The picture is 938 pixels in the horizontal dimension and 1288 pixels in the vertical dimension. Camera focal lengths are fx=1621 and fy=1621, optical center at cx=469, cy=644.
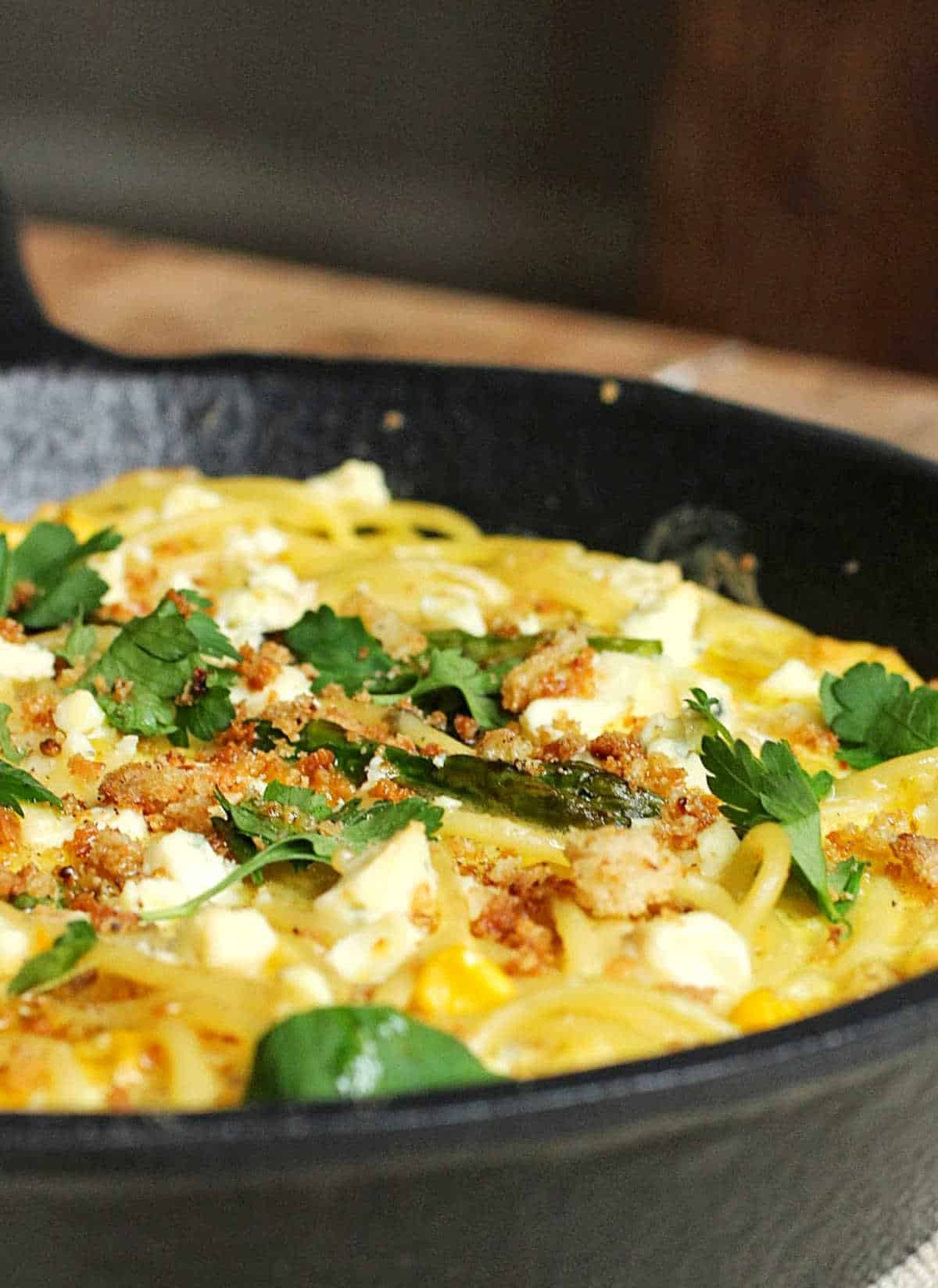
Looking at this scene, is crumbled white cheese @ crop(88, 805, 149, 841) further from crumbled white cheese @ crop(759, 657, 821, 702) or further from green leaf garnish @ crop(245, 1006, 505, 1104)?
crumbled white cheese @ crop(759, 657, 821, 702)

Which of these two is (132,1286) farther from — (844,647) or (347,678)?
(844,647)

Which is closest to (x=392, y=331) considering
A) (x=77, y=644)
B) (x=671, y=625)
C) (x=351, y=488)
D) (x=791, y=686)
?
(x=351, y=488)

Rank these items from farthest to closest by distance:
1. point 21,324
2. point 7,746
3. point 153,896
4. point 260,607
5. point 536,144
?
point 536,144 → point 21,324 → point 260,607 → point 7,746 → point 153,896

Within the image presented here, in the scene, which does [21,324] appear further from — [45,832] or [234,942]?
[234,942]

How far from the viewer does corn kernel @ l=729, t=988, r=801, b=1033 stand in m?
2.52

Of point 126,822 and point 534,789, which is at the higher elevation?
point 534,789

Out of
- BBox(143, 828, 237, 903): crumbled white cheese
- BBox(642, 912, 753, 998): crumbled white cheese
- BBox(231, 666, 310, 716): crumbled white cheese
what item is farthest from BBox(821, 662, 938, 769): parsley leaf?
BBox(143, 828, 237, 903): crumbled white cheese

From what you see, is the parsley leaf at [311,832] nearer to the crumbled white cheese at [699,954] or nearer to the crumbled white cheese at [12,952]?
the crumbled white cheese at [12,952]

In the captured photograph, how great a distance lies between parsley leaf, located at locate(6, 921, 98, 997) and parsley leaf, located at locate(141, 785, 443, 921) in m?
0.20

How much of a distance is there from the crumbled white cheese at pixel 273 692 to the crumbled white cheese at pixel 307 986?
1.14m

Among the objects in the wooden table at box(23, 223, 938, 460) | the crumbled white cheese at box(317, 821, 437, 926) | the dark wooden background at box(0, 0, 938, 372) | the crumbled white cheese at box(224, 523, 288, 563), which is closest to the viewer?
the crumbled white cheese at box(317, 821, 437, 926)

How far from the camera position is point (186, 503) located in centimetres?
450

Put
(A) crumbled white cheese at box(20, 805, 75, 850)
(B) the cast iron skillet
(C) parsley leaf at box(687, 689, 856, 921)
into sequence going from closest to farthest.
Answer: (B) the cast iron skillet → (C) parsley leaf at box(687, 689, 856, 921) → (A) crumbled white cheese at box(20, 805, 75, 850)

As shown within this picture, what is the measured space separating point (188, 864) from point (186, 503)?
1.90 m
